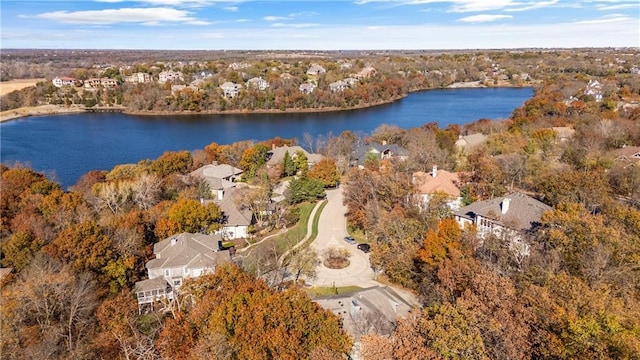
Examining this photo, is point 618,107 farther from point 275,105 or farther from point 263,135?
point 275,105

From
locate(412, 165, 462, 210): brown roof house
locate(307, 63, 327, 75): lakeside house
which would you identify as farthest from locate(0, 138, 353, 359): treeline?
locate(307, 63, 327, 75): lakeside house

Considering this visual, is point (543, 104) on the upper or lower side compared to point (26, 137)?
upper

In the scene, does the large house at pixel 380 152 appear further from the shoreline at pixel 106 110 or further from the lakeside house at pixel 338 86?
the lakeside house at pixel 338 86

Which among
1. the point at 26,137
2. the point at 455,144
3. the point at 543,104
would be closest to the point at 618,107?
the point at 543,104

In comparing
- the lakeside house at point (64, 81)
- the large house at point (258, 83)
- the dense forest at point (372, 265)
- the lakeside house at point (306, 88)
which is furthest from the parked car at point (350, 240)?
the lakeside house at point (64, 81)

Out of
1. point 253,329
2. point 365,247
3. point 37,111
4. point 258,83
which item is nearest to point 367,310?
point 253,329
